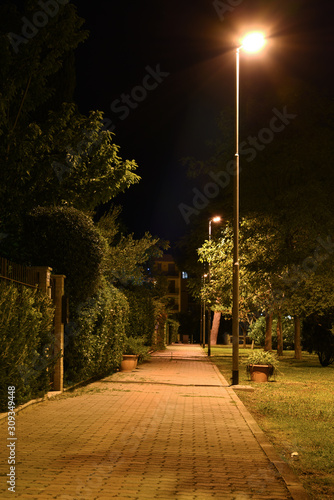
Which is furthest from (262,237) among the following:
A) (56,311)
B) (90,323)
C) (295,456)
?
(295,456)

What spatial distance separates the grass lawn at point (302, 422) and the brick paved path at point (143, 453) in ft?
1.03

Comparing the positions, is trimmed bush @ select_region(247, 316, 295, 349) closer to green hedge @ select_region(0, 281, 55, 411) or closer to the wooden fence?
the wooden fence

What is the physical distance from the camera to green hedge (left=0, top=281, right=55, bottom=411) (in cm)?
956

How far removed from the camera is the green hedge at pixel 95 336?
14.8 m

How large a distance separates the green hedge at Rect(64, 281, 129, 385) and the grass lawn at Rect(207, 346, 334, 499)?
A: 3904 millimetres

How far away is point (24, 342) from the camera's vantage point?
1034 centimetres

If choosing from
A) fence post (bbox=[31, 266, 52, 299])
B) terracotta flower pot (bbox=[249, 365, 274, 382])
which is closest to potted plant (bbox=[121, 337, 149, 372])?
terracotta flower pot (bbox=[249, 365, 274, 382])

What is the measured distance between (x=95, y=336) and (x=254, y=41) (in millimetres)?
8902

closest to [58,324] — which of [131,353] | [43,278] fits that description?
[43,278]

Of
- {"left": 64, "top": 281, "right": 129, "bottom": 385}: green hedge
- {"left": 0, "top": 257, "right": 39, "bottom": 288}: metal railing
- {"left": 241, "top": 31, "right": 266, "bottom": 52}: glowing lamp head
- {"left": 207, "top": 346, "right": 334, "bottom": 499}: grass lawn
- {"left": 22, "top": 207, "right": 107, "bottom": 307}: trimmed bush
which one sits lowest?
{"left": 207, "top": 346, "right": 334, "bottom": 499}: grass lawn

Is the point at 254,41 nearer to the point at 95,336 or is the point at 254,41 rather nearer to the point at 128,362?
the point at 95,336

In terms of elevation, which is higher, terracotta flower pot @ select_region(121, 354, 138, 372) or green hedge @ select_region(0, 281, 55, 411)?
green hedge @ select_region(0, 281, 55, 411)

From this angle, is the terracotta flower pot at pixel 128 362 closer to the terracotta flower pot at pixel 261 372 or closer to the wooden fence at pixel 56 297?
the terracotta flower pot at pixel 261 372

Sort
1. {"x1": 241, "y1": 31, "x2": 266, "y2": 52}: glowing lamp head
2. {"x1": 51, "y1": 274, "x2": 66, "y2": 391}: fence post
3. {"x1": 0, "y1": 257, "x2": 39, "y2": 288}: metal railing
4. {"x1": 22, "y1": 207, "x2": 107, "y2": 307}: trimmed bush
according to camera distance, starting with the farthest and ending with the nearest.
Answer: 1. {"x1": 241, "y1": 31, "x2": 266, "y2": 52}: glowing lamp head
2. {"x1": 22, "y1": 207, "x2": 107, "y2": 307}: trimmed bush
3. {"x1": 51, "y1": 274, "x2": 66, "y2": 391}: fence post
4. {"x1": 0, "y1": 257, "x2": 39, "y2": 288}: metal railing
